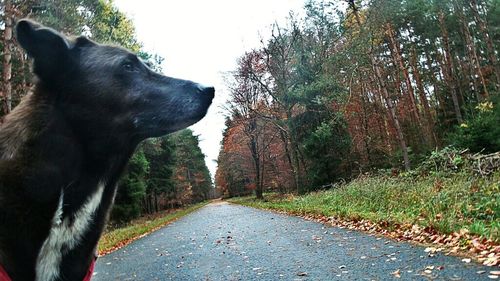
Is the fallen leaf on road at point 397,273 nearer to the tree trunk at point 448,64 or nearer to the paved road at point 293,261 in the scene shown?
the paved road at point 293,261

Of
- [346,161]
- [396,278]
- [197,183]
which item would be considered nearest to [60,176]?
[396,278]

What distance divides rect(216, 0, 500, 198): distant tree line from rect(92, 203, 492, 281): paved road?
11631 mm

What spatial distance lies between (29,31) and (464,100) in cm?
3084

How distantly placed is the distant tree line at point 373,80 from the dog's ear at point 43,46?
17.9 metres

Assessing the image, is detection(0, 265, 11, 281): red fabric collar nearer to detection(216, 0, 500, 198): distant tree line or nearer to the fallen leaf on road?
the fallen leaf on road

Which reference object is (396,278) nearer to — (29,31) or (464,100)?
(29,31)

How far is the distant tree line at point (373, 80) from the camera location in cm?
1931

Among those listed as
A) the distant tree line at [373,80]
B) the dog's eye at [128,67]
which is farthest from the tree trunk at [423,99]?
the dog's eye at [128,67]

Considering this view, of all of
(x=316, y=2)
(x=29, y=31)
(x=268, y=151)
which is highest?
(x=316, y=2)

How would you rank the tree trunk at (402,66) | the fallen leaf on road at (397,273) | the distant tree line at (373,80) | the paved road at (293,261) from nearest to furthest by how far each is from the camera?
the fallen leaf on road at (397,273) → the paved road at (293,261) → the distant tree line at (373,80) → the tree trunk at (402,66)

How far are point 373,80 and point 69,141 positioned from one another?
29.1 m

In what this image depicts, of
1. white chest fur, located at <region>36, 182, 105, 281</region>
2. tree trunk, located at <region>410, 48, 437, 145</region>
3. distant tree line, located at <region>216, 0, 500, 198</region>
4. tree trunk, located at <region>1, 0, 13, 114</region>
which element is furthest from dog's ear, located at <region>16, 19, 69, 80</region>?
tree trunk, located at <region>410, 48, 437, 145</region>

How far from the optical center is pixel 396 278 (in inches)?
171

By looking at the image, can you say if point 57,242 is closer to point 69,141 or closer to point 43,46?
point 69,141
